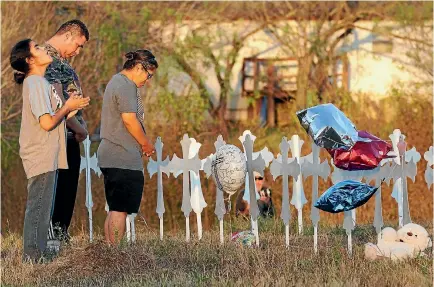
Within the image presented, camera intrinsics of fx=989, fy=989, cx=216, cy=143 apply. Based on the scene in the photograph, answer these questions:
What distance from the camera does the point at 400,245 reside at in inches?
312

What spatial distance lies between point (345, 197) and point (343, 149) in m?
0.48

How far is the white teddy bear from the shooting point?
25.7 feet

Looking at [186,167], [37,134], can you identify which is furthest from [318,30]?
[37,134]

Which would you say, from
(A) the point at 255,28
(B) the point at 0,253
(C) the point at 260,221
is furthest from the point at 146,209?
(A) the point at 255,28

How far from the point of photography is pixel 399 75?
24297 mm

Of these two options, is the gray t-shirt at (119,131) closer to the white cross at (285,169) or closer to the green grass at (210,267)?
the green grass at (210,267)

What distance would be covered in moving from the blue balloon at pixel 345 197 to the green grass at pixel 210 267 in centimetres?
37

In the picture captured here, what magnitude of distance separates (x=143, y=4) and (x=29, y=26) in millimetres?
3532

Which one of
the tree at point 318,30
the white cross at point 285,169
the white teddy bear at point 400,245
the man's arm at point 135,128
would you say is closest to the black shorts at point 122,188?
the man's arm at point 135,128

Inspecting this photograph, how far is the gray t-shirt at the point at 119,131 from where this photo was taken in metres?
8.33

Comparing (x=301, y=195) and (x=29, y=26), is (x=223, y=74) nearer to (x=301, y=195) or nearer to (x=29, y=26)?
(x=29, y=26)

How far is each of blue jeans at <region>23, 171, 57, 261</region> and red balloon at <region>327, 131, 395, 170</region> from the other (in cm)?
237

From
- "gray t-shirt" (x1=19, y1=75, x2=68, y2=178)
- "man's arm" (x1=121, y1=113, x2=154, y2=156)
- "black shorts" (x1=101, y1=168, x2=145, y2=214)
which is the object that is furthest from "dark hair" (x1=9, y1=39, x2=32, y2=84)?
"black shorts" (x1=101, y1=168, x2=145, y2=214)

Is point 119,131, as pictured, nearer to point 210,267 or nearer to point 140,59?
point 140,59
